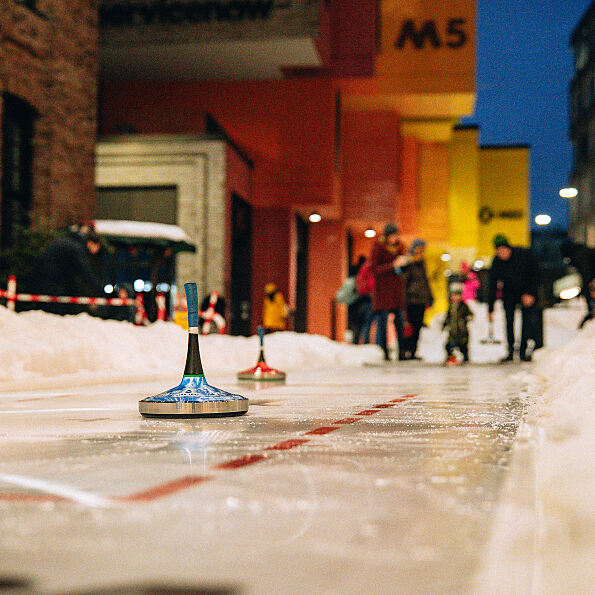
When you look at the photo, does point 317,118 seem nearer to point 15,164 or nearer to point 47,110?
point 47,110

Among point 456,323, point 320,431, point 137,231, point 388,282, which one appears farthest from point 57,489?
point 137,231

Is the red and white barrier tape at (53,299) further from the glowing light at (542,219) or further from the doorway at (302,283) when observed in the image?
the glowing light at (542,219)

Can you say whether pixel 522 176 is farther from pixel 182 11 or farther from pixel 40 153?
pixel 40 153

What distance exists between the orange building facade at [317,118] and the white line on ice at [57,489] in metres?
21.3

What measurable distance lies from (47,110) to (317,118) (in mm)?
11708

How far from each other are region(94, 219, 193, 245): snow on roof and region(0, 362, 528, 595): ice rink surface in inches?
563

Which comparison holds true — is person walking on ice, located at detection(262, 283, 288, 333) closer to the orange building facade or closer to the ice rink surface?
the orange building facade

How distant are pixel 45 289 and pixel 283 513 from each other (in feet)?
40.1

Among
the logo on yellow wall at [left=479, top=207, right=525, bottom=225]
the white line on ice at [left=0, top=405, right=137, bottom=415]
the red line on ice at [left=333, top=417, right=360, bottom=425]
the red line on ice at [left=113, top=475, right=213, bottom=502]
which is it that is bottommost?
the white line on ice at [left=0, top=405, right=137, bottom=415]

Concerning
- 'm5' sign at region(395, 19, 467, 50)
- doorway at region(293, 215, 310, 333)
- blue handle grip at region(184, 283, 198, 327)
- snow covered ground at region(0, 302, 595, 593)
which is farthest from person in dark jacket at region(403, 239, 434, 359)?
'm5' sign at region(395, 19, 467, 50)

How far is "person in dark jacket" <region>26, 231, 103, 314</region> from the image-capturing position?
14406mm

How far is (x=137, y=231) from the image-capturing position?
21.3 metres

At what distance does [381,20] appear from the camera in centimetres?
3388

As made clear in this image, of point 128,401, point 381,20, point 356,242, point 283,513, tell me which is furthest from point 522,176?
point 283,513
